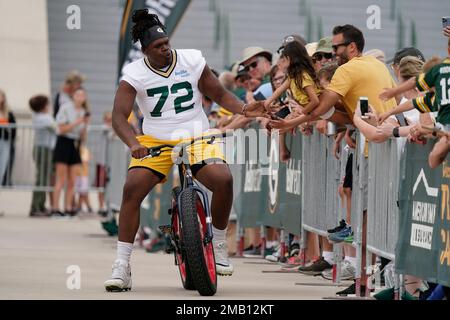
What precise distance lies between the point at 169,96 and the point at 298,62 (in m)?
1.56

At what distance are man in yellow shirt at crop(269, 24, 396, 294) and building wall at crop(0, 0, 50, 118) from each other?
619 inches

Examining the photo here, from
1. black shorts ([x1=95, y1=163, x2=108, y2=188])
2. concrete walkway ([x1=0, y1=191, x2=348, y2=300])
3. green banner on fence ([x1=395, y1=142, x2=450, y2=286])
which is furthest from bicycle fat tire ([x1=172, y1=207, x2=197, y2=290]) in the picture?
black shorts ([x1=95, y1=163, x2=108, y2=188])

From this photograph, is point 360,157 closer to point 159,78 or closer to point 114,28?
point 159,78

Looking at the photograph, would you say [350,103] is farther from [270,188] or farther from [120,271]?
[270,188]

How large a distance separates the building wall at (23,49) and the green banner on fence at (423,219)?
1777 cm

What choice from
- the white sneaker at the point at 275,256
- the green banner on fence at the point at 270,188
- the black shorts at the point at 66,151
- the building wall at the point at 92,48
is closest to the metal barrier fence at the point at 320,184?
the green banner on fence at the point at 270,188

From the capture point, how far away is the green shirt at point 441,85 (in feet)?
29.1

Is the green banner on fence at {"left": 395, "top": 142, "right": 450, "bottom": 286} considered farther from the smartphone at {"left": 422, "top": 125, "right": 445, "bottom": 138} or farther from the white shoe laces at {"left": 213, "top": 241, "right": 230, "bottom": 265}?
the white shoe laces at {"left": 213, "top": 241, "right": 230, "bottom": 265}

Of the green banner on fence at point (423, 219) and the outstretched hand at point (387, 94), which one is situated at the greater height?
the outstretched hand at point (387, 94)

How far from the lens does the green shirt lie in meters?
8.86

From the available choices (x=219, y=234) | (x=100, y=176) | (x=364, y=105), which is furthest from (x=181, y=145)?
(x=100, y=176)

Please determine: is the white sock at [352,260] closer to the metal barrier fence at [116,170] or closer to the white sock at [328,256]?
the white sock at [328,256]

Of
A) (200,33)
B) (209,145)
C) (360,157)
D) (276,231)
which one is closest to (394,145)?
(360,157)
